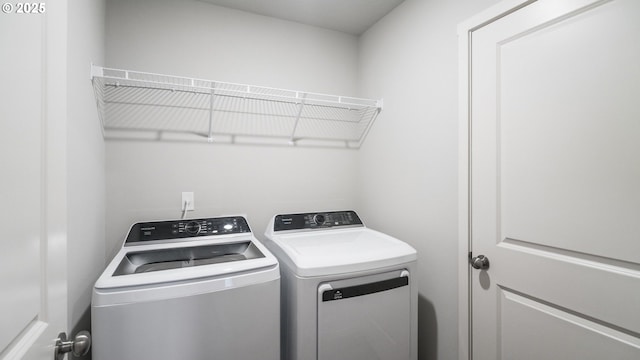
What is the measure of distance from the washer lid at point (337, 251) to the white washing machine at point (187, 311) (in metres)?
0.15

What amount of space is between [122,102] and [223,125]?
1.98ft

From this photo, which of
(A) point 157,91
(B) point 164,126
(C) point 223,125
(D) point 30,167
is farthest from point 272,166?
(D) point 30,167

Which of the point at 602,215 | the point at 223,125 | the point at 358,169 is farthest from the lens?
the point at 358,169

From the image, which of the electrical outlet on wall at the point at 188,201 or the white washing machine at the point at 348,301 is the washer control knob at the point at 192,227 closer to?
the electrical outlet on wall at the point at 188,201

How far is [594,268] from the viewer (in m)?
1.00

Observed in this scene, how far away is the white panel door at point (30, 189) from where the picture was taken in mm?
500

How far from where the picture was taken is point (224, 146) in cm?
197

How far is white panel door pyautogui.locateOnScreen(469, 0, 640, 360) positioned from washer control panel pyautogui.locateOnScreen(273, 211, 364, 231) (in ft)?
2.89

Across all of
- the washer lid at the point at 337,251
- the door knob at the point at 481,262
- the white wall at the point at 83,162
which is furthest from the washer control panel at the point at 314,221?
the white wall at the point at 83,162

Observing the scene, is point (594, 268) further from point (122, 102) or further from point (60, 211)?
point (122, 102)

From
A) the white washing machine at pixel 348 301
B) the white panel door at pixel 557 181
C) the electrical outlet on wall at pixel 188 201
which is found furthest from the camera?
the electrical outlet on wall at pixel 188 201

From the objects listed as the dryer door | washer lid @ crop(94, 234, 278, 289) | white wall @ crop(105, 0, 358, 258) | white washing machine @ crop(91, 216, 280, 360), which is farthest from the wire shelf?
the dryer door

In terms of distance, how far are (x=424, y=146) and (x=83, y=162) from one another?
1811 millimetres

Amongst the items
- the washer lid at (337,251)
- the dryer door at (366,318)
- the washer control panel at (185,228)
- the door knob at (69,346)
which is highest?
the washer control panel at (185,228)
